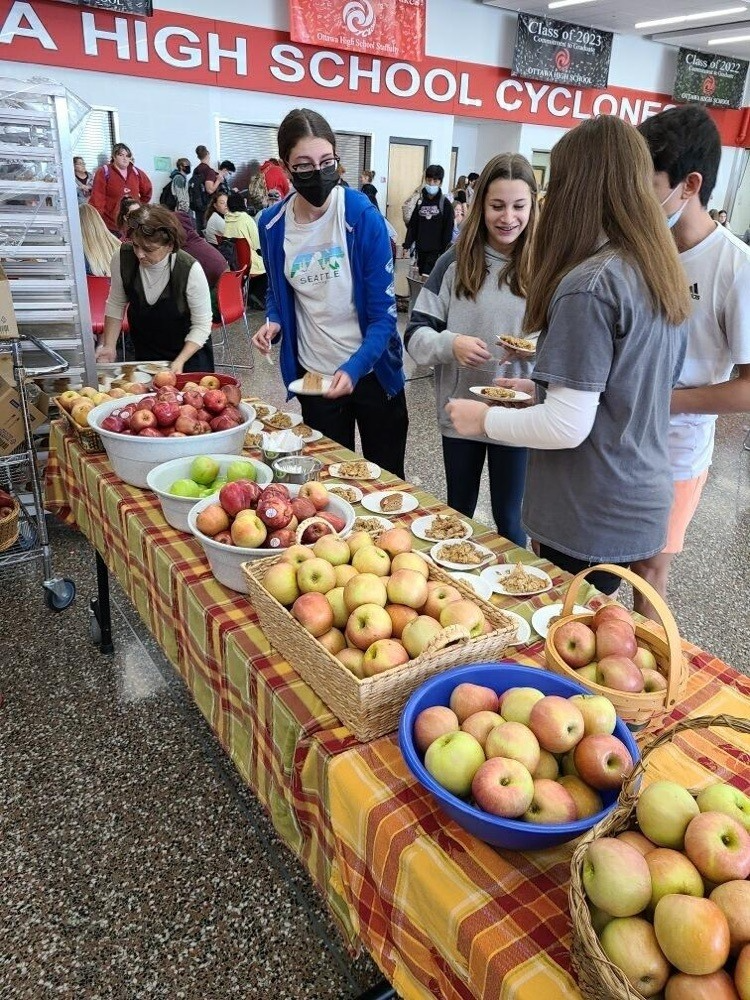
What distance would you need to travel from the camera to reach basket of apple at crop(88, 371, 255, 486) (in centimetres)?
180

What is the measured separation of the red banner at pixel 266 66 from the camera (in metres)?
7.61

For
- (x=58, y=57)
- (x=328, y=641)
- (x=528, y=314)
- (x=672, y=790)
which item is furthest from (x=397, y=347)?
(x=58, y=57)

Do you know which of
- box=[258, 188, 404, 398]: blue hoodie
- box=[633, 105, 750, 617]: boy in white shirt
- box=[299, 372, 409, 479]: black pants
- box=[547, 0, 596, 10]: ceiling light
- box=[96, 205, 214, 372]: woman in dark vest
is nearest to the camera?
box=[633, 105, 750, 617]: boy in white shirt

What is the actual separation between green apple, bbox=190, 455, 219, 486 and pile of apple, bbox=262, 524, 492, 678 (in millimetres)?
584

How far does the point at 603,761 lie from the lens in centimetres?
79

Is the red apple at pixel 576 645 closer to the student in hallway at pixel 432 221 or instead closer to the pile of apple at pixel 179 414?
the pile of apple at pixel 179 414

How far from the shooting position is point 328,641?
3.50ft

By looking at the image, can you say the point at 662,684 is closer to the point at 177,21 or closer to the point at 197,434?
the point at 197,434

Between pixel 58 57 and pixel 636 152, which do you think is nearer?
pixel 636 152

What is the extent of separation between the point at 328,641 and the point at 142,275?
271cm

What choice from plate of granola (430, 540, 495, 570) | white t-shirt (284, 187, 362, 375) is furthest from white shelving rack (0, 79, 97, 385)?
plate of granola (430, 540, 495, 570)

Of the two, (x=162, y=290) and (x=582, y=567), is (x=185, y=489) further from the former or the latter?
(x=162, y=290)

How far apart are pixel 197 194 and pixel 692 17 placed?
28.7 feet

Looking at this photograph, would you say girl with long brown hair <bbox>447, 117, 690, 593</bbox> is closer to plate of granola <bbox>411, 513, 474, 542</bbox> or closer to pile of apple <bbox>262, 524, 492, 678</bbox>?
plate of granola <bbox>411, 513, 474, 542</bbox>
